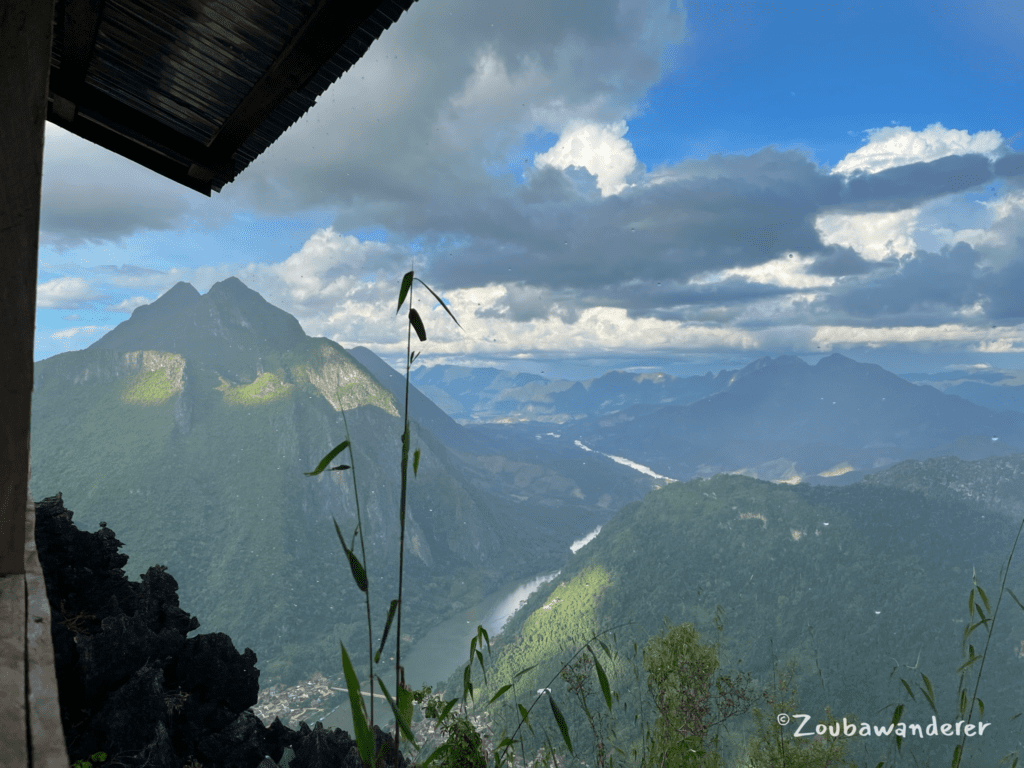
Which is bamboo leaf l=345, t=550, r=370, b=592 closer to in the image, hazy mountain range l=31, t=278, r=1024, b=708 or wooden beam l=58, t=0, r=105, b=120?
wooden beam l=58, t=0, r=105, b=120

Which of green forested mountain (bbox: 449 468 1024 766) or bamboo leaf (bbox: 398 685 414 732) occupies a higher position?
bamboo leaf (bbox: 398 685 414 732)

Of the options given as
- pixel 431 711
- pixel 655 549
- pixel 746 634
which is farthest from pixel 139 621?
pixel 655 549

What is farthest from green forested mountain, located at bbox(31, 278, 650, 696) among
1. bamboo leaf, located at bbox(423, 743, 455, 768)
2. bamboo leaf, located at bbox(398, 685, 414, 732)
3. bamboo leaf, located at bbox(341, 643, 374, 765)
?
bamboo leaf, located at bbox(341, 643, 374, 765)

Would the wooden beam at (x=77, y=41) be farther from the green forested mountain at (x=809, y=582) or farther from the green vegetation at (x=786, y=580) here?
the green forested mountain at (x=809, y=582)

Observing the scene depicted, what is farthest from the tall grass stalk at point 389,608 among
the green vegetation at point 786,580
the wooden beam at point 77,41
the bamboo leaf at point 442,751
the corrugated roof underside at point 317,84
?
the green vegetation at point 786,580

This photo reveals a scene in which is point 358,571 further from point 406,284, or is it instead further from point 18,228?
point 18,228

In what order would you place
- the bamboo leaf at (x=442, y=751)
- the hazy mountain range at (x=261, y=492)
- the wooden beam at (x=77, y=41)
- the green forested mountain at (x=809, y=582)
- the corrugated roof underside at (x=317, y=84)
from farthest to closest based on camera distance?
the hazy mountain range at (x=261, y=492), the green forested mountain at (x=809, y=582), the wooden beam at (x=77, y=41), the corrugated roof underside at (x=317, y=84), the bamboo leaf at (x=442, y=751)
